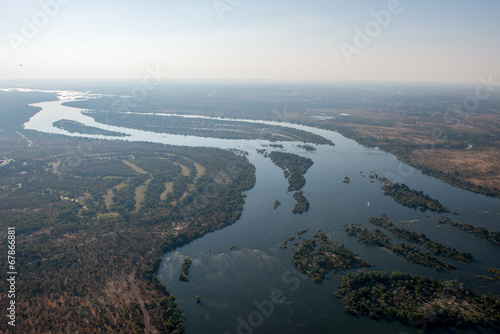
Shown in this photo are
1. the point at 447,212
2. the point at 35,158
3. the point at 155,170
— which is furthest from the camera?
the point at 35,158

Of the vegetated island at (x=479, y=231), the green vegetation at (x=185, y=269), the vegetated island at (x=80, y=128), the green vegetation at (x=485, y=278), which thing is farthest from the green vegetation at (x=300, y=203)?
the vegetated island at (x=80, y=128)

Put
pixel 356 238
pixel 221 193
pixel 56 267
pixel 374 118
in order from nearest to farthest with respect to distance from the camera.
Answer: pixel 56 267
pixel 356 238
pixel 221 193
pixel 374 118

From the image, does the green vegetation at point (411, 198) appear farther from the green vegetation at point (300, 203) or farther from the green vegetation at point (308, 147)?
the green vegetation at point (308, 147)

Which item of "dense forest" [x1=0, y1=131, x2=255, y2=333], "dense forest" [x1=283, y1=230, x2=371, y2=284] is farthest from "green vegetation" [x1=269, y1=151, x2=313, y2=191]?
"dense forest" [x1=283, y1=230, x2=371, y2=284]

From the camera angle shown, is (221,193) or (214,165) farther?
(214,165)

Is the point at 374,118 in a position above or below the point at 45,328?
above

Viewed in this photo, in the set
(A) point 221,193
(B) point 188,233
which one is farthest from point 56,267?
(A) point 221,193

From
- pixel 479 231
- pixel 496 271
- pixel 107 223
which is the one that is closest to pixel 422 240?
pixel 496 271

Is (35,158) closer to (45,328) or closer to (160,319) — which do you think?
(45,328)
